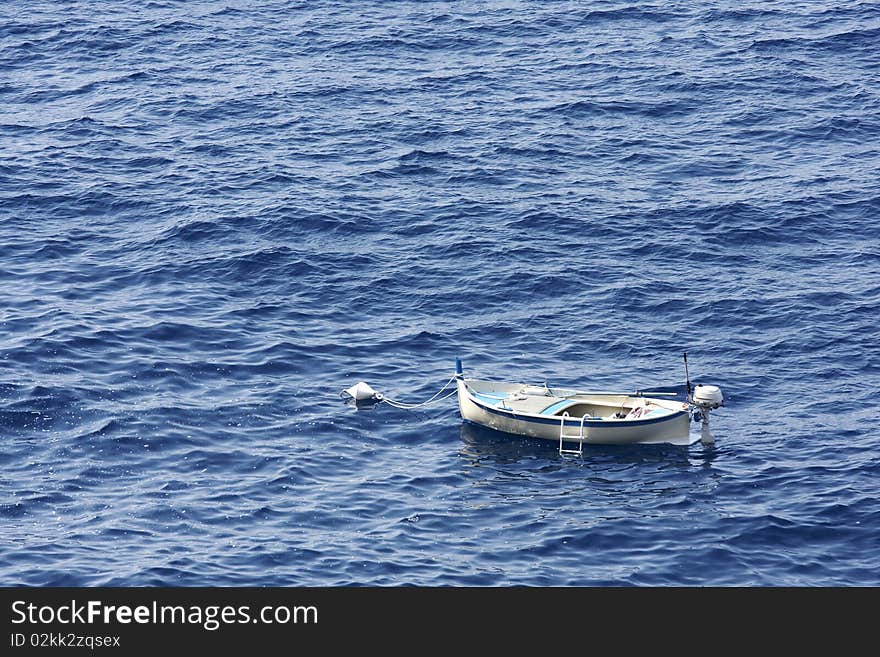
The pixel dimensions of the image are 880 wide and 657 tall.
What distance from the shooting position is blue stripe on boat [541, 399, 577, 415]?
2172 inches

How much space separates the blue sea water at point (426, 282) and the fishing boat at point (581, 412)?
2.44 feet

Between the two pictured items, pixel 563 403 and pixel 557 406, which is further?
pixel 563 403

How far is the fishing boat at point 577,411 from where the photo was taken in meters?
53.6

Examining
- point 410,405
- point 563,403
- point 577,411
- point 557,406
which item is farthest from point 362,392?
point 577,411

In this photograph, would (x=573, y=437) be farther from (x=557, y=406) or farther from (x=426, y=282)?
(x=426, y=282)

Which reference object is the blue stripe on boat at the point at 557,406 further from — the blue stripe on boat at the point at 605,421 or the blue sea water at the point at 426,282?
the blue sea water at the point at 426,282

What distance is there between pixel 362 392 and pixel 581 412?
909 centimetres

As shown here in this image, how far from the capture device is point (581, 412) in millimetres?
55844

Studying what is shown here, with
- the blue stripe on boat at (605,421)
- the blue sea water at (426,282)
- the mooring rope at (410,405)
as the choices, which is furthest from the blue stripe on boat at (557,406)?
the mooring rope at (410,405)

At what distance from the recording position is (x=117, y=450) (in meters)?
52.1

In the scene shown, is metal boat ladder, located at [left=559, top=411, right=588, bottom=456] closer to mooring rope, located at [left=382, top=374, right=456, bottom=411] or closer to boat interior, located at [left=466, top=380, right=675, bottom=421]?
boat interior, located at [left=466, top=380, right=675, bottom=421]

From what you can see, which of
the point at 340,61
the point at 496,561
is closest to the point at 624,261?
the point at 496,561

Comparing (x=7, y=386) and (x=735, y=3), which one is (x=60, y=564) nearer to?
(x=7, y=386)

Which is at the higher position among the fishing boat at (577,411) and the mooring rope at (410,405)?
the mooring rope at (410,405)
